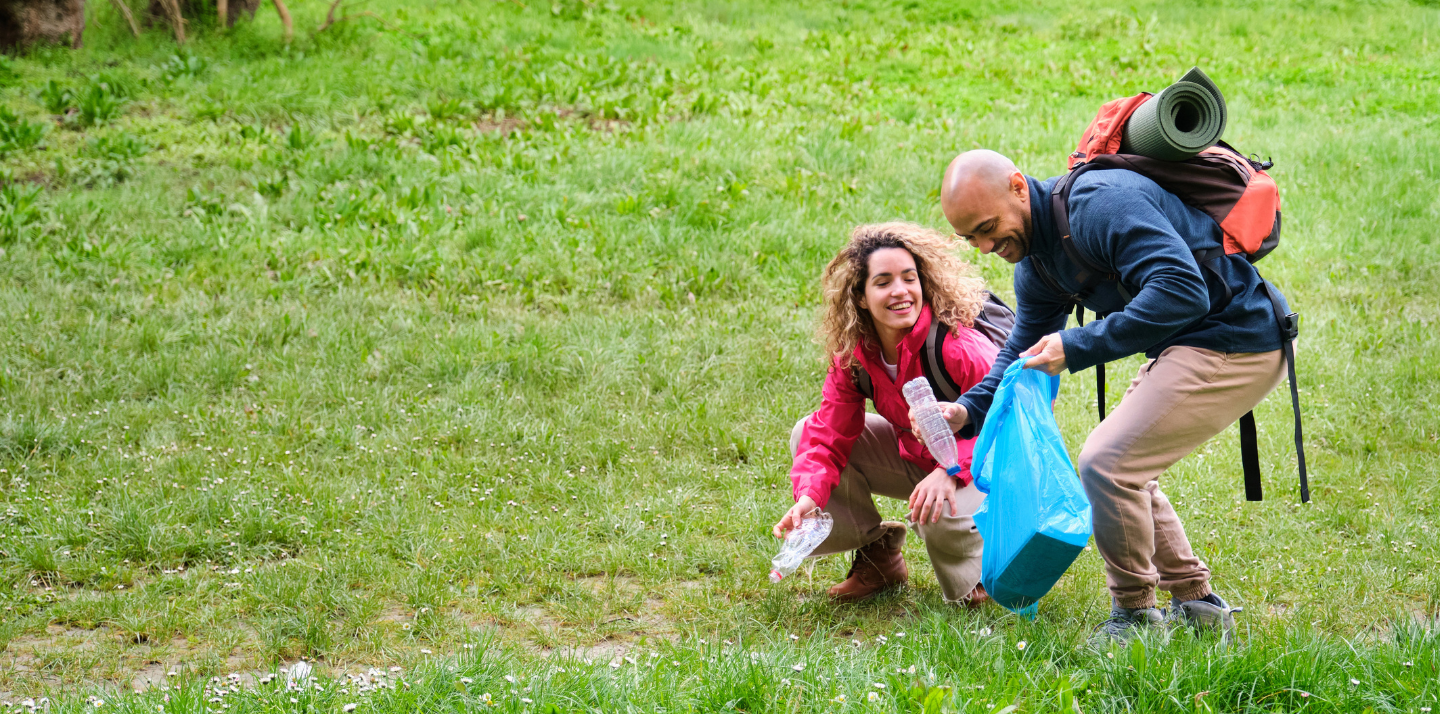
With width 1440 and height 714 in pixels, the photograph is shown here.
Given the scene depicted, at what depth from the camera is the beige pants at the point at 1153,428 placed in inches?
124

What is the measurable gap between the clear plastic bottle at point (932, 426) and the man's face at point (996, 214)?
1.72ft

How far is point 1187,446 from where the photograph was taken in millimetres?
3215

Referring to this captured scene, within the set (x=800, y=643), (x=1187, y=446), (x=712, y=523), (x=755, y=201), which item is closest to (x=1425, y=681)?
(x=1187, y=446)

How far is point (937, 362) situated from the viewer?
12.0 feet

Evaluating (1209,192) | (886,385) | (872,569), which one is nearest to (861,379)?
(886,385)

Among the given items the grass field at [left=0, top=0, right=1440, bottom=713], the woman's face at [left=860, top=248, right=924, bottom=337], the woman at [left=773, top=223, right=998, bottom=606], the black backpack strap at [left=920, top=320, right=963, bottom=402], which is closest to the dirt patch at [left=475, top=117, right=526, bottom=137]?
the grass field at [left=0, top=0, right=1440, bottom=713]

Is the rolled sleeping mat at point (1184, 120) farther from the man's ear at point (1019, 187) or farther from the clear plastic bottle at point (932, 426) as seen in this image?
the clear plastic bottle at point (932, 426)

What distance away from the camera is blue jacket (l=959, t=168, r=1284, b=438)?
9.35 feet

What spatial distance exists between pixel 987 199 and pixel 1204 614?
1.49 meters

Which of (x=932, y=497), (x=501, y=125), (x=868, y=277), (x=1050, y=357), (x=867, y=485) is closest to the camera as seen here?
(x=1050, y=357)

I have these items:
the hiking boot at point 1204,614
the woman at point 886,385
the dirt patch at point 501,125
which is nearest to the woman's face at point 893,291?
the woman at point 886,385

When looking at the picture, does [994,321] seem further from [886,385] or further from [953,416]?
[953,416]

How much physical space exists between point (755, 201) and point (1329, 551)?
16.7 feet

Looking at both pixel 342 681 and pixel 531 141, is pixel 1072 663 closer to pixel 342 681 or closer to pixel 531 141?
pixel 342 681
